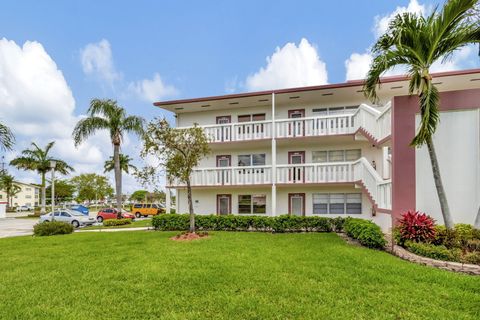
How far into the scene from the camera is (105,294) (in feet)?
21.1

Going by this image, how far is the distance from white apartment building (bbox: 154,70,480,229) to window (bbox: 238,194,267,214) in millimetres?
65

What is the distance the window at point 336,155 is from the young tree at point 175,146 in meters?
8.07

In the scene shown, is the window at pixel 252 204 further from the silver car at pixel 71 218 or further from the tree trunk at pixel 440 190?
the silver car at pixel 71 218

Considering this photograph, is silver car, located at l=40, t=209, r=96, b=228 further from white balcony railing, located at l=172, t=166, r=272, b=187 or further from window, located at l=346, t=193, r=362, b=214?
window, located at l=346, t=193, r=362, b=214

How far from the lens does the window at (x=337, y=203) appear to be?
17766 millimetres

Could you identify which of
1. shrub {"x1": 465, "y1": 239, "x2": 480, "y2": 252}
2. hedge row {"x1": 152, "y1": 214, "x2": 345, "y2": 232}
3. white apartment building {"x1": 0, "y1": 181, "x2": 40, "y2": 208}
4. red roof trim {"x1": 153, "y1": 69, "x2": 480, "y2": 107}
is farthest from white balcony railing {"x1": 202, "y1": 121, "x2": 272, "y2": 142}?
white apartment building {"x1": 0, "y1": 181, "x2": 40, "y2": 208}

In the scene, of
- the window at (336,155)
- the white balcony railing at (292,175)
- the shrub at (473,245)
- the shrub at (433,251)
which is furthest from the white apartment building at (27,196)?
the shrub at (473,245)

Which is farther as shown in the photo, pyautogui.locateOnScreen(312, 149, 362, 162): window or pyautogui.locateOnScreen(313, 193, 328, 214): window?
pyautogui.locateOnScreen(313, 193, 328, 214): window

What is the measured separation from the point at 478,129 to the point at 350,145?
8.45m

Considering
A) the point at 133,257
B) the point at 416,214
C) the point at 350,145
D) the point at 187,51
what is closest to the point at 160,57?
the point at 187,51

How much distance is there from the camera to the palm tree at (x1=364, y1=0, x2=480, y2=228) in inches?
354

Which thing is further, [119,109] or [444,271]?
[119,109]

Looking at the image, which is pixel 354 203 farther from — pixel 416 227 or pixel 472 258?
pixel 472 258

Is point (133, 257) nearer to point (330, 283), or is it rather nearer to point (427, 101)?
point (330, 283)
